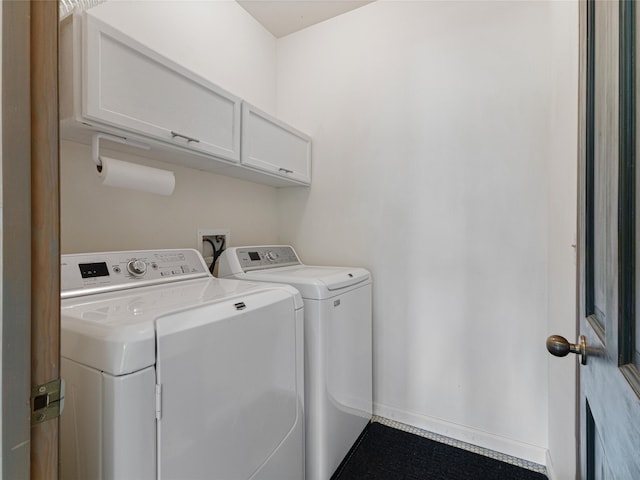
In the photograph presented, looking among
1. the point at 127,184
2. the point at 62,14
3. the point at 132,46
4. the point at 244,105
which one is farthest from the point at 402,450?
the point at 62,14

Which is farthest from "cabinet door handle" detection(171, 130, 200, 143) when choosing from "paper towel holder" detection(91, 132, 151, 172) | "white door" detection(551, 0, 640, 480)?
"white door" detection(551, 0, 640, 480)

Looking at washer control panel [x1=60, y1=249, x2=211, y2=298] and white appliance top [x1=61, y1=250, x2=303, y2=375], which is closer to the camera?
white appliance top [x1=61, y1=250, x2=303, y2=375]

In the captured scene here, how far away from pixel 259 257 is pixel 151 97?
3.39 feet

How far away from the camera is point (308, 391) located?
1.41 m

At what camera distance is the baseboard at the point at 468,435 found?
63.1 inches

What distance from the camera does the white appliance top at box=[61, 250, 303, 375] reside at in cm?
69

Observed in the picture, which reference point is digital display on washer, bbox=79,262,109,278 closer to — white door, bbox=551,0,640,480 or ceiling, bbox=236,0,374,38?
white door, bbox=551,0,640,480

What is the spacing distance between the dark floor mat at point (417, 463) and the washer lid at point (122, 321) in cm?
117

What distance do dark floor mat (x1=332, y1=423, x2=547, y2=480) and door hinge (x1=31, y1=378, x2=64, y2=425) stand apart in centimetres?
147

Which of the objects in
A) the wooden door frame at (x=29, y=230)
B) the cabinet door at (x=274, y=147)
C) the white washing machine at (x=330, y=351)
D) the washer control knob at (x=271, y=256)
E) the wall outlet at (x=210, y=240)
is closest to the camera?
the wooden door frame at (x=29, y=230)

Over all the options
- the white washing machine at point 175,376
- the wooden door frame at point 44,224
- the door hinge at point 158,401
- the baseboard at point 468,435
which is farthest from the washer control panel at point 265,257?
the wooden door frame at point 44,224

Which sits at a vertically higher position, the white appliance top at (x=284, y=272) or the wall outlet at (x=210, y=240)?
the wall outlet at (x=210, y=240)

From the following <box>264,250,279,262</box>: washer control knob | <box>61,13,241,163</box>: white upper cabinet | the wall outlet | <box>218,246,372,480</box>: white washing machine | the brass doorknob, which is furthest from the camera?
<box>264,250,279,262</box>: washer control knob

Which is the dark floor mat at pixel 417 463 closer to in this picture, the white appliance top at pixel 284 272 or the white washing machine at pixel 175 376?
the white washing machine at pixel 175 376
